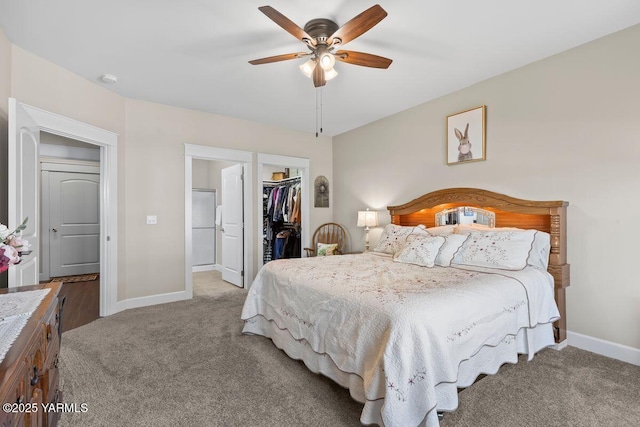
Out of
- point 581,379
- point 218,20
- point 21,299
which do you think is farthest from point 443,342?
point 218,20

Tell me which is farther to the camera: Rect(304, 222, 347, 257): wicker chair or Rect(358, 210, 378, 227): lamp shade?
Rect(304, 222, 347, 257): wicker chair

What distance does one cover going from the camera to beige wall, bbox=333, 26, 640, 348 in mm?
2398

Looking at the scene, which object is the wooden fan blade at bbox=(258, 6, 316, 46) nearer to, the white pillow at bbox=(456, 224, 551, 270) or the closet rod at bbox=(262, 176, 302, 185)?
the white pillow at bbox=(456, 224, 551, 270)

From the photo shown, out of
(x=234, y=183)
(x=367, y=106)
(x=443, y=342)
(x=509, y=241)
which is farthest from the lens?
(x=234, y=183)

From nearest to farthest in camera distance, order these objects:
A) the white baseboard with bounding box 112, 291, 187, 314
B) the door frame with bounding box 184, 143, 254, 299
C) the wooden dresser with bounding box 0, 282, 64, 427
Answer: the wooden dresser with bounding box 0, 282, 64, 427
the white baseboard with bounding box 112, 291, 187, 314
the door frame with bounding box 184, 143, 254, 299

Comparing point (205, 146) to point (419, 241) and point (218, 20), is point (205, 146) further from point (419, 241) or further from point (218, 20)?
point (419, 241)

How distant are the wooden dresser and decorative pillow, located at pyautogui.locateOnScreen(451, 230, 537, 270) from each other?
283 centimetres

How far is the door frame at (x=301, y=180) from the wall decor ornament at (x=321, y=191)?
189mm

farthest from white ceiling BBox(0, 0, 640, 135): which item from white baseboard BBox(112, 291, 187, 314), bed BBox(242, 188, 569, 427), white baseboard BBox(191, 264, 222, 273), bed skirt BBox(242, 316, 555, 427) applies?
white baseboard BBox(191, 264, 222, 273)

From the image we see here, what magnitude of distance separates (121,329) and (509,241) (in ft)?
12.3

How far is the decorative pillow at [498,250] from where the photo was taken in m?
2.53

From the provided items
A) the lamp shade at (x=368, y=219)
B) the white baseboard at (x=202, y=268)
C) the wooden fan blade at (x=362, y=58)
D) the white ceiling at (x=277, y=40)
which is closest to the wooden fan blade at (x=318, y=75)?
the wooden fan blade at (x=362, y=58)

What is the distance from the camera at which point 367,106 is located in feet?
13.2

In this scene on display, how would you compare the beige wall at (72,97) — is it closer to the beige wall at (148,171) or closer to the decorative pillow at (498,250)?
the beige wall at (148,171)
